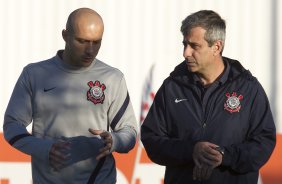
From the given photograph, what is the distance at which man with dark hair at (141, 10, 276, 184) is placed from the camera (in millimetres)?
4129

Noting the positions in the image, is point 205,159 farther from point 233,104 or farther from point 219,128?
point 233,104

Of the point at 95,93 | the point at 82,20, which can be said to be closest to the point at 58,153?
the point at 95,93

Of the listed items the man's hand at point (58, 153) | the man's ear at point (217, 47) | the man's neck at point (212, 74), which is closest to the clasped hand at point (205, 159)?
the man's neck at point (212, 74)

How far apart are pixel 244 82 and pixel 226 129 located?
273 millimetres

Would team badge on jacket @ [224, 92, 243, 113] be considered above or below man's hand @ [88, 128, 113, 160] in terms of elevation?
above

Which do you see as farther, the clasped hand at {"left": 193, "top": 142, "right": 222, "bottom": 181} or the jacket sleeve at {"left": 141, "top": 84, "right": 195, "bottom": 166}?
the jacket sleeve at {"left": 141, "top": 84, "right": 195, "bottom": 166}

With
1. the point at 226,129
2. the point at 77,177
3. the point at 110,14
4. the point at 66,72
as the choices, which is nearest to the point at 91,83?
the point at 66,72

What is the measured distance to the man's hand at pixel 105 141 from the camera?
4156mm

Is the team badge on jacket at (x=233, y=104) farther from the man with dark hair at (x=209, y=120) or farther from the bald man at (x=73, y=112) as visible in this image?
the bald man at (x=73, y=112)

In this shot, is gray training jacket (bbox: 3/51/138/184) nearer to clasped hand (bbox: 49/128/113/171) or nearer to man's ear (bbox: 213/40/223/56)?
clasped hand (bbox: 49/128/113/171)

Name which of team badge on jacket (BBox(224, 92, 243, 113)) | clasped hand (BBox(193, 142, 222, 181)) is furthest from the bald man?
team badge on jacket (BBox(224, 92, 243, 113))

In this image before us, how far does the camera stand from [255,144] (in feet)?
13.6

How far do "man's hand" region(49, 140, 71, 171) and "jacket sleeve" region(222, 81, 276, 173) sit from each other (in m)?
0.78

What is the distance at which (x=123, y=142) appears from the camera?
4.32 meters
